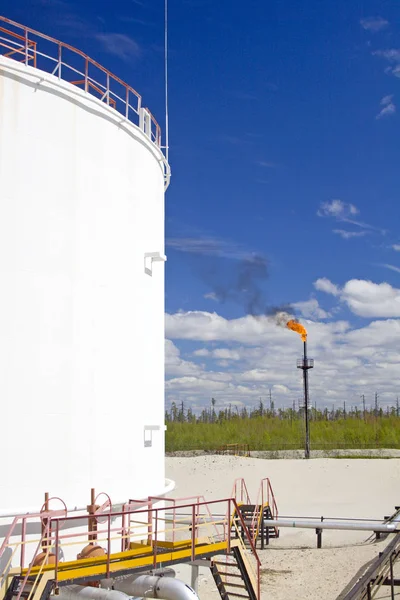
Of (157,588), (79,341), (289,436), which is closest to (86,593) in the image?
(157,588)

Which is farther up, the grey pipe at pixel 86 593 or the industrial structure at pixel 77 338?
the industrial structure at pixel 77 338

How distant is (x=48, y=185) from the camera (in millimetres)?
12789

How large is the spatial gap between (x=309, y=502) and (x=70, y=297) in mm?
24466

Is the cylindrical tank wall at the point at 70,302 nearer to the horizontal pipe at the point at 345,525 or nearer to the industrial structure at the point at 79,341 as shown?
the industrial structure at the point at 79,341

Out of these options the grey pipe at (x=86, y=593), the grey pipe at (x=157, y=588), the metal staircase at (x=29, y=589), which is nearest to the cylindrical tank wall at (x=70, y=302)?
the metal staircase at (x=29, y=589)

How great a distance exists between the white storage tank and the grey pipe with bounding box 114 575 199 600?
8.51 feet

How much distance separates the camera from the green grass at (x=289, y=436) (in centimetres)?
5344

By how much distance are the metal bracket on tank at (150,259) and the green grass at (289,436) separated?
39671mm

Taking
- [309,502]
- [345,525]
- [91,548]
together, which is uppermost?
[91,548]

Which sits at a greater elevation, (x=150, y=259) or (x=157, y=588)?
(x=150, y=259)

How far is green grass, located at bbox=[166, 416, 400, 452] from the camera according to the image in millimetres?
53438

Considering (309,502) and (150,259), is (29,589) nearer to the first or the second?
(150,259)

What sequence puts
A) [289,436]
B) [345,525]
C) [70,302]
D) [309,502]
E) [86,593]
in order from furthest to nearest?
[289,436] < [309,502] < [345,525] < [70,302] < [86,593]

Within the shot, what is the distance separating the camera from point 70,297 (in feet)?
42.0
